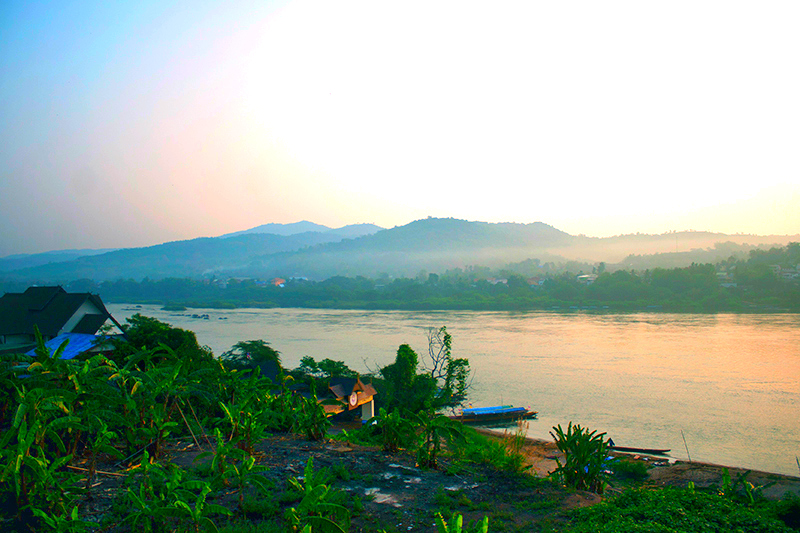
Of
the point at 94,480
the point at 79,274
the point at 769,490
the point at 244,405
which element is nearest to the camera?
the point at 94,480

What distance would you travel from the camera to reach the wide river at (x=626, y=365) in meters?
12.8

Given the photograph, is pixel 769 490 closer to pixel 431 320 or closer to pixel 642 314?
pixel 431 320

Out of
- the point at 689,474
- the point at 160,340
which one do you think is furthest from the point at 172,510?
the point at 689,474

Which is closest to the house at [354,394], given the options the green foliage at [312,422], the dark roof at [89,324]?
the dark roof at [89,324]

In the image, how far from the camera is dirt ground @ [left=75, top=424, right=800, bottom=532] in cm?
265

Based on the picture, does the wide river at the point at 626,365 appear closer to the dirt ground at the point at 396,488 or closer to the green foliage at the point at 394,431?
the green foliage at the point at 394,431

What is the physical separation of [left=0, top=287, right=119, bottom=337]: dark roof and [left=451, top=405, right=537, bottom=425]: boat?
9.73 metres

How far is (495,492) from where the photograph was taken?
3.21m

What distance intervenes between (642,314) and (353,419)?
100ft

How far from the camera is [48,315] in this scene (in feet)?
39.0

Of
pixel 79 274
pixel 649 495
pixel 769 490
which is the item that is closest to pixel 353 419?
pixel 769 490

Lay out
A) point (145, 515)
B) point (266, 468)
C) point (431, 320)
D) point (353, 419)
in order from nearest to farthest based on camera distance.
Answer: point (145, 515) < point (266, 468) < point (353, 419) < point (431, 320)

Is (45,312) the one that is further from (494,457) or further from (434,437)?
(494,457)

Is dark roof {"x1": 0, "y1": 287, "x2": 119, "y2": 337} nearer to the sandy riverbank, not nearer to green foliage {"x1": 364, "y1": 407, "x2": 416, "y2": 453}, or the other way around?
green foliage {"x1": 364, "y1": 407, "x2": 416, "y2": 453}
